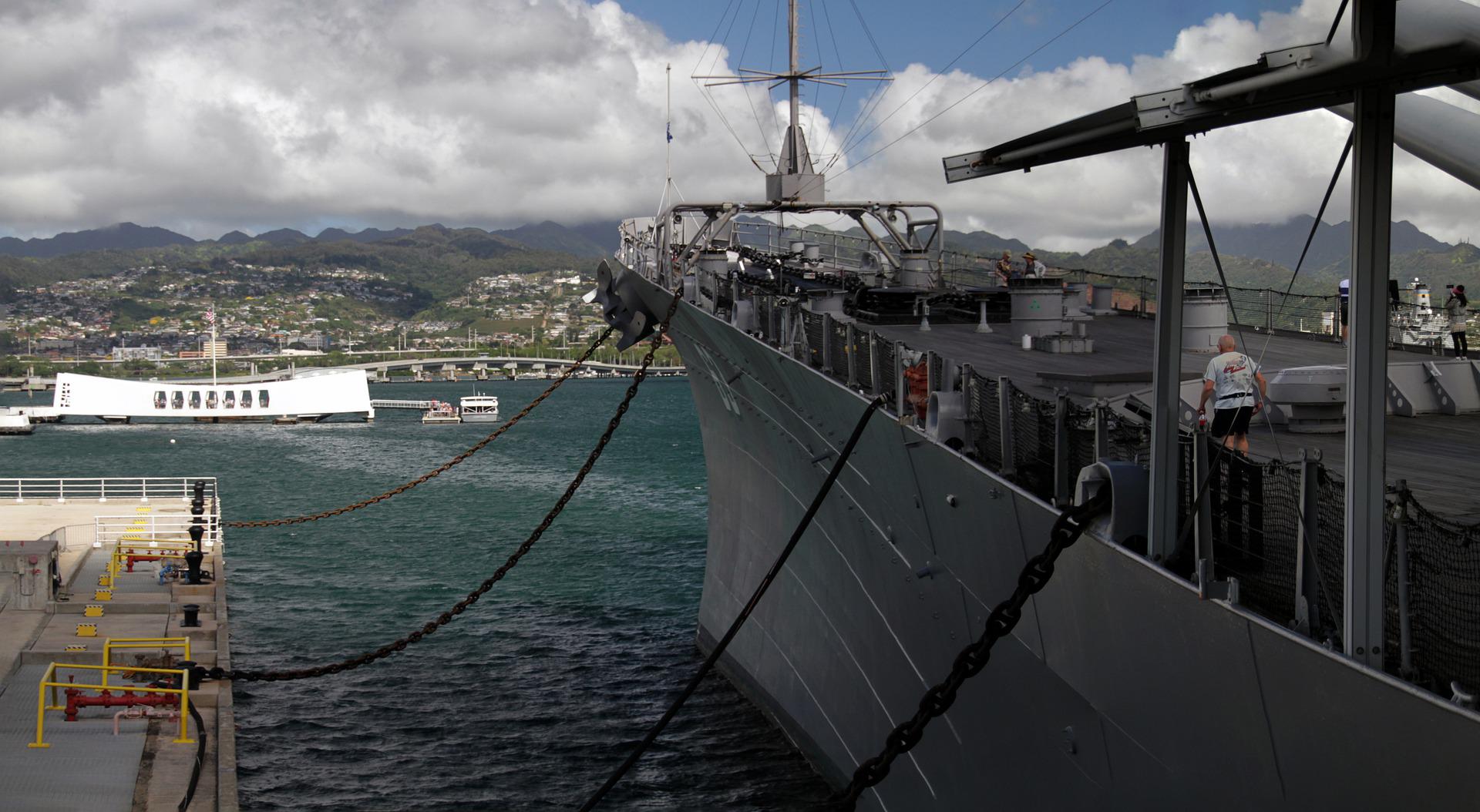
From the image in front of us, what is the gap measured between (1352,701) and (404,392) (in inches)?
5557

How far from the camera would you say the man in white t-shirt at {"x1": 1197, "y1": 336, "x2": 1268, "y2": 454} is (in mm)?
6871

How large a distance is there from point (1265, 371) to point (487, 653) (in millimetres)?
13050

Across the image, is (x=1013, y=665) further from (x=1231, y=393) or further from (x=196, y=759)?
(x=196, y=759)

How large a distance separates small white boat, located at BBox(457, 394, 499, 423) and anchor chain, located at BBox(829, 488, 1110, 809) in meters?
79.2

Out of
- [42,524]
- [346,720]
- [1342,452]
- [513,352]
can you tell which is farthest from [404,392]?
[1342,452]

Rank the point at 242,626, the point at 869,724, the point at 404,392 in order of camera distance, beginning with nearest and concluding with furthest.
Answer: the point at 869,724, the point at 242,626, the point at 404,392

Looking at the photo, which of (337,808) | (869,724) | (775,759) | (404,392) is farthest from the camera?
(404,392)

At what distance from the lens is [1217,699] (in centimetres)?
533

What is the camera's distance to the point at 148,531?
83.1 ft

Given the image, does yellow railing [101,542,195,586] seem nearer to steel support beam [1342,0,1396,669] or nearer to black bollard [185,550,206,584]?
black bollard [185,550,206,584]

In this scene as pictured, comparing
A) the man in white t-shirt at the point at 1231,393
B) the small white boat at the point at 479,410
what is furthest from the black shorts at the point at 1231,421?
the small white boat at the point at 479,410

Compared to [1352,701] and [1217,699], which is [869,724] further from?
[1352,701]

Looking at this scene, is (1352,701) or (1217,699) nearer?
(1352,701)

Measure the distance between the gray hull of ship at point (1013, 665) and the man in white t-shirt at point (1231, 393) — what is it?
1.32 m
